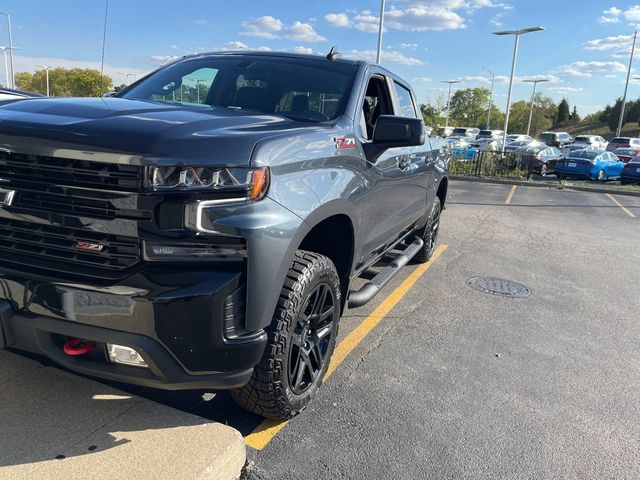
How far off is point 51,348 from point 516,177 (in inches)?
788

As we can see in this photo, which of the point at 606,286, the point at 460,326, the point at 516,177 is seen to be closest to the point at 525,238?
the point at 606,286

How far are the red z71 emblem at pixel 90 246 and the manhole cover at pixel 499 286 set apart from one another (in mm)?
4510

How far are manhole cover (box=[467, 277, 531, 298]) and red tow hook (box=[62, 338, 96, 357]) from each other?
14.6 feet

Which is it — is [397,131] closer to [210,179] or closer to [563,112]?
[210,179]

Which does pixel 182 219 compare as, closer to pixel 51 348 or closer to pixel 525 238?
pixel 51 348

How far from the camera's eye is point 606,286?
6.31m

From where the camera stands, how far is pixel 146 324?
2.22 m

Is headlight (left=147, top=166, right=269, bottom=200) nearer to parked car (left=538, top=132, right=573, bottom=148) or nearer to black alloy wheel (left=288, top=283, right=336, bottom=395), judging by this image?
black alloy wheel (left=288, top=283, right=336, bottom=395)

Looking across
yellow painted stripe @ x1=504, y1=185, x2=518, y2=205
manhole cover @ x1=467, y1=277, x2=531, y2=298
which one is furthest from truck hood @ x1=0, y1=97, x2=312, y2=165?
yellow painted stripe @ x1=504, y1=185, x2=518, y2=205

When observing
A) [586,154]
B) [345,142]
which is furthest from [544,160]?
[345,142]

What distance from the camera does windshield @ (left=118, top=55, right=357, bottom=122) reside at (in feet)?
11.9

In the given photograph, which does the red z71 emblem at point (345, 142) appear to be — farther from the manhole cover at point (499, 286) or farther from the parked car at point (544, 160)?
the parked car at point (544, 160)

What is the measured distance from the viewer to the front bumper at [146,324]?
2199 mm

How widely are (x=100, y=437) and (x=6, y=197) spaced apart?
120 cm
